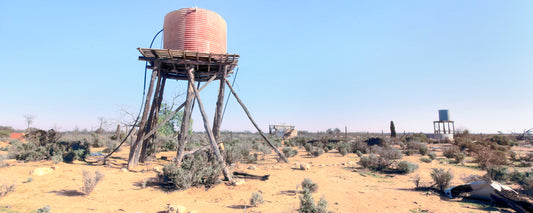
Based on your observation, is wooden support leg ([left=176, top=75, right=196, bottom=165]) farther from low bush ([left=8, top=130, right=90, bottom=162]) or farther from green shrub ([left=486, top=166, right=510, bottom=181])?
green shrub ([left=486, top=166, right=510, bottom=181])

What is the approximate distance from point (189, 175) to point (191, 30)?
482 cm

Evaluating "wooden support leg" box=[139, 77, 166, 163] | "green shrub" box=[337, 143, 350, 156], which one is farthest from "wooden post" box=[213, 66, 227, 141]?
"green shrub" box=[337, 143, 350, 156]

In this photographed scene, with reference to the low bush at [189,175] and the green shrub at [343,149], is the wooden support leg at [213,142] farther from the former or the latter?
the green shrub at [343,149]

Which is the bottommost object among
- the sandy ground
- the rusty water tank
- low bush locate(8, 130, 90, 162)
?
the sandy ground

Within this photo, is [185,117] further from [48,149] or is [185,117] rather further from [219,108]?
[48,149]

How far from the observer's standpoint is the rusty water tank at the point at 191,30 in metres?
7.99

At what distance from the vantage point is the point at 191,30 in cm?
802

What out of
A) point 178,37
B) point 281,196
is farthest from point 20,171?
point 281,196

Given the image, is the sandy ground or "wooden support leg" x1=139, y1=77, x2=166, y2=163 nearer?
the sandy ground

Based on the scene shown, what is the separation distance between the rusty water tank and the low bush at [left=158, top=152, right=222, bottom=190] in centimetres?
386

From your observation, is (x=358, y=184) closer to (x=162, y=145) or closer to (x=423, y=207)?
(x=423, y=207)

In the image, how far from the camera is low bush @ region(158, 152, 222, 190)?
5859 mm

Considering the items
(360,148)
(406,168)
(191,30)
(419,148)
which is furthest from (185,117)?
(419,148)

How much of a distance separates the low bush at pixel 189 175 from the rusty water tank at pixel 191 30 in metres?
3.86
